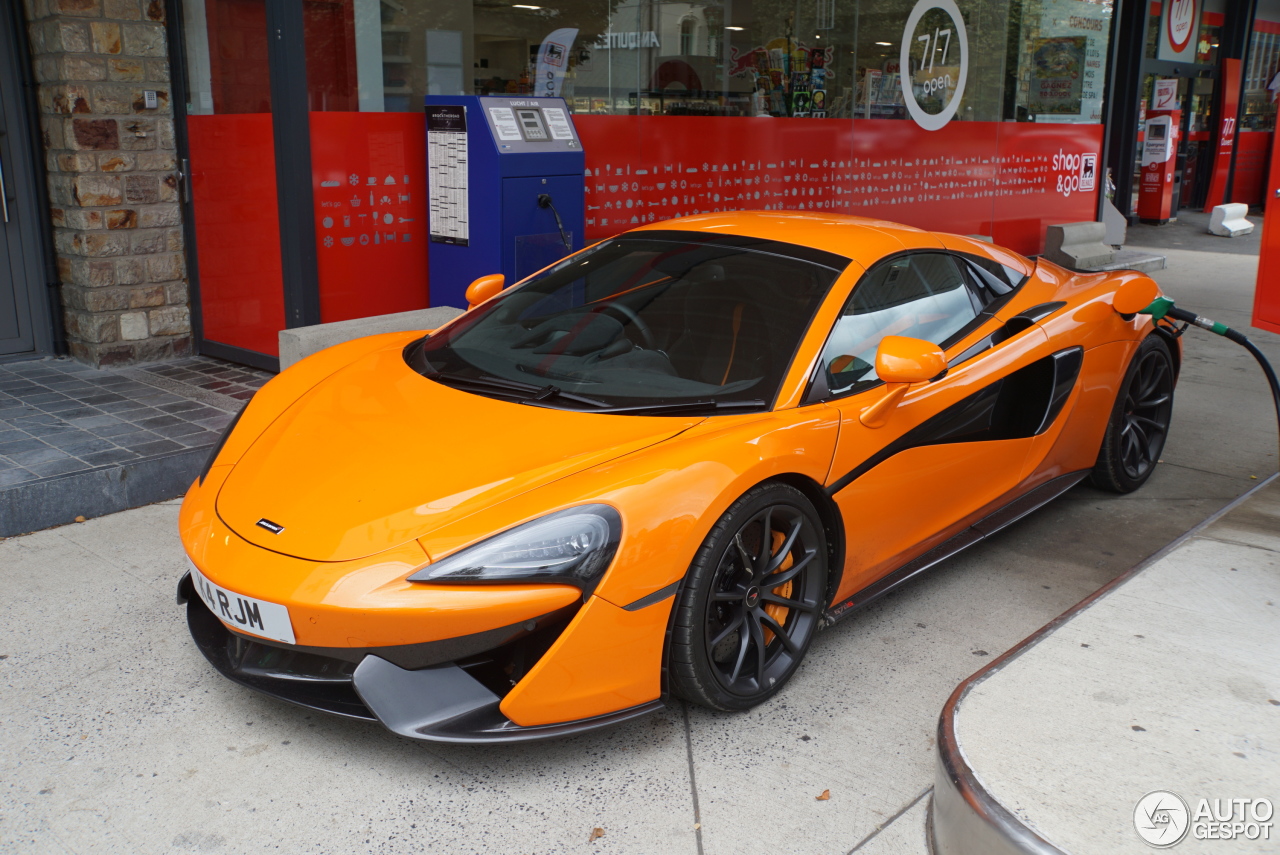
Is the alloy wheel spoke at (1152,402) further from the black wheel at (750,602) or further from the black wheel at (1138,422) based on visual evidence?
the black wheel at (750,602)

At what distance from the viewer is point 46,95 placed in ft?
20.1

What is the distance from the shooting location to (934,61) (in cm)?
988

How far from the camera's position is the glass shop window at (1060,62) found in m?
11.0

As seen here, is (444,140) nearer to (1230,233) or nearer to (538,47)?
(538,47)

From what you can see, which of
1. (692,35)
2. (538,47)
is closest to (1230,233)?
(692,35)

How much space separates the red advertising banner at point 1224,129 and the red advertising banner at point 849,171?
9.14m

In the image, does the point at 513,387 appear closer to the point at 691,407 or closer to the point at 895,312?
the point at 691,407

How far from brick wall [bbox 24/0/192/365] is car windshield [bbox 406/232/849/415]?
3.56m

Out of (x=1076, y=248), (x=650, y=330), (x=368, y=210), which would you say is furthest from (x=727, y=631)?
(x=1076, y=248)

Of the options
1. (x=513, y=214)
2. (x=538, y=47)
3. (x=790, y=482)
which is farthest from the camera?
(x=538, y=47)

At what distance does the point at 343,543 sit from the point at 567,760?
80 cm

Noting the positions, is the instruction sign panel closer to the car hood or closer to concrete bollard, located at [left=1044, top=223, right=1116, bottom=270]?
the car hood

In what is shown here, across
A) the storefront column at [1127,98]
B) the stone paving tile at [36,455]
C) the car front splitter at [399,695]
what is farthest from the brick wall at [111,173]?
the storefront column at [1127,98]

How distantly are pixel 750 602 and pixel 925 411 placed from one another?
0.90m
